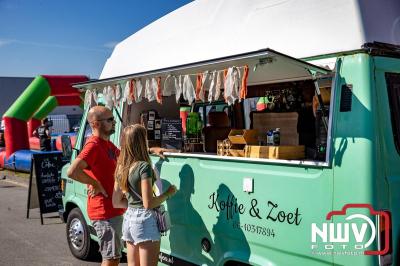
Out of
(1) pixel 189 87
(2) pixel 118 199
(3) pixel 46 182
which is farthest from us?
(3) pixel 46 182

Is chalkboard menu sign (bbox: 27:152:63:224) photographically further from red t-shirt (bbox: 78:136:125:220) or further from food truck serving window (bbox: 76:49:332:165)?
red t-shirt (bbox: 78:136:125:220)

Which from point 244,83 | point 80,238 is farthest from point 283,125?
point 80,238

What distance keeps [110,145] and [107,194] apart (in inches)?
18.7

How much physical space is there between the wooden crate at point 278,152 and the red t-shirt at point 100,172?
4.37ft

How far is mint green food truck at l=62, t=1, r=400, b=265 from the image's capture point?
267 centimetres

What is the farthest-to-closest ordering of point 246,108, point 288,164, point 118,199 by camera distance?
point 246,108, point 118,199, point 288,164

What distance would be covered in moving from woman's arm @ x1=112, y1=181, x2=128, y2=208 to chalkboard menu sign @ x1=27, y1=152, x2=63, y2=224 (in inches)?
189

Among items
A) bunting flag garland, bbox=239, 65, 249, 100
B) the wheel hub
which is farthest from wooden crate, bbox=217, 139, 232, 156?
the wheel hub

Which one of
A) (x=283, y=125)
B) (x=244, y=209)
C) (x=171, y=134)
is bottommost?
(x=244, y=209)

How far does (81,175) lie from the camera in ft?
12.5

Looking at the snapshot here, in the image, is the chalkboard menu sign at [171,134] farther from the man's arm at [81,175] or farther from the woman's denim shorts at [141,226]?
the woman's denim shorts at [141,226]

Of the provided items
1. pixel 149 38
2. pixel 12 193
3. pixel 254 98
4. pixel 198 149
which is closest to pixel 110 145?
pixel 198 149

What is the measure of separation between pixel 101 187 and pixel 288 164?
1729mm

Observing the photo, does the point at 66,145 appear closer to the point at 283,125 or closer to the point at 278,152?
the point at 283,125
